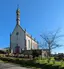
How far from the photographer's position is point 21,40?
70938 millimetres

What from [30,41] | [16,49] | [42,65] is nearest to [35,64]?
[42,65]

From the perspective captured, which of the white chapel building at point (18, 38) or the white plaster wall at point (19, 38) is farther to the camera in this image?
the white plaster wall at point (19, 38)

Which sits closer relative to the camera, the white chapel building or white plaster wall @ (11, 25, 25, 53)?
the white chapel building

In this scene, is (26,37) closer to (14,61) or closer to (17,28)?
(17,28)

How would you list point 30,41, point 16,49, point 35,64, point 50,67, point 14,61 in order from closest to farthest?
point 50,67 < point 35,64 < point 14,61 < point 16,49 < point 30,41

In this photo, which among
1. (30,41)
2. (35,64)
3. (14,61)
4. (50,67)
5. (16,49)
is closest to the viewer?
(50,67)

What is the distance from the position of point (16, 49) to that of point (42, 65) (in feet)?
124

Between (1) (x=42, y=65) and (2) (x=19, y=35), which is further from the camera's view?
(2) (x=19, y=35)

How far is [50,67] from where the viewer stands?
30.8 metres

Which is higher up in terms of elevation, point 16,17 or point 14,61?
point 16,17

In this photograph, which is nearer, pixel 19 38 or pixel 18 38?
pixel 19 38

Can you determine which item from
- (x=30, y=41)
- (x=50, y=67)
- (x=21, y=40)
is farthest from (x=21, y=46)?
(x=50, y=67)

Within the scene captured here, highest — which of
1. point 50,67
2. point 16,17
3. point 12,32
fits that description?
point 16,17

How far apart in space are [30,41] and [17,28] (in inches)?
301
